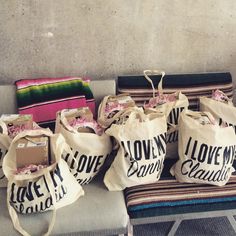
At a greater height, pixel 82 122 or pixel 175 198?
pixel 82 122

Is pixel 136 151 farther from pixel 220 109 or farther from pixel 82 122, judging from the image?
pixel 220 109

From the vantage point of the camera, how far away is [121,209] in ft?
4.96

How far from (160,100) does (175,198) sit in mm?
543

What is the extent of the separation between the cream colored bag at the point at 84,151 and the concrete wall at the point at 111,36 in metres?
0.48

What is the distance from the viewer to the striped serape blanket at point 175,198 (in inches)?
61.9

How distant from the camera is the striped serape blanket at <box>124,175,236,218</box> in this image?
1571mm

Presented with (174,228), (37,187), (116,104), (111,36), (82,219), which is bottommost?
(174,228)

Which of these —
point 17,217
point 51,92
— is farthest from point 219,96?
point 17,217

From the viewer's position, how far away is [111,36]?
1959 mm

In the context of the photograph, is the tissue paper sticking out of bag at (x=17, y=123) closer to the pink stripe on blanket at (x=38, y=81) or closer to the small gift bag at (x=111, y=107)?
the pink stripe on blanket at (x=38, y=81)

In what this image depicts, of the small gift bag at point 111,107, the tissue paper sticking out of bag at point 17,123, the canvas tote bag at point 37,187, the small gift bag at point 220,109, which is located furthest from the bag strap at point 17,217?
the small gift bag at point 220,109

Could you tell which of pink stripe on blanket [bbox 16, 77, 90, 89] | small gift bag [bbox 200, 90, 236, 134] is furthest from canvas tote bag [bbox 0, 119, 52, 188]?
small gift bag [bbox 200, 90, 236, 134]

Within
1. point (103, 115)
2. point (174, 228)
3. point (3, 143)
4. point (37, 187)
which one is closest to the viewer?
point (37, 187)

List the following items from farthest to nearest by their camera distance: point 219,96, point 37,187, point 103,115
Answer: point 219,96 → point 103,115 → point 37,187
